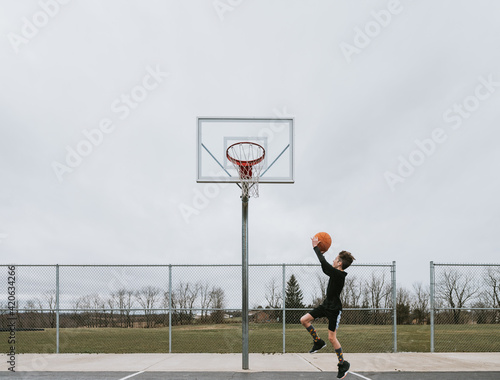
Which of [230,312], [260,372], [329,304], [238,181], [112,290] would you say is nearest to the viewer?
[329,304]

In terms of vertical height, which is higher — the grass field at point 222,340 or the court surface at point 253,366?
the court surface at point 253,366

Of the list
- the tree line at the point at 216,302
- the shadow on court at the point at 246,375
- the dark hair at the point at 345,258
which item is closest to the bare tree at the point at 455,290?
the tree line at the point at 216,302

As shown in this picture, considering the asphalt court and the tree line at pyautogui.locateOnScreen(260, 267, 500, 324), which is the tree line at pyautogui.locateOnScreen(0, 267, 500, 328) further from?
the asphalt court

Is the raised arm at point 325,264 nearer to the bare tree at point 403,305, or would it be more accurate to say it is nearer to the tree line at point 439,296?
the tree line at point 439,296

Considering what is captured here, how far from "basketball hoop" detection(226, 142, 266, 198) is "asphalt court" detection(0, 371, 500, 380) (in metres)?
3.67

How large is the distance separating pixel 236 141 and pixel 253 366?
5.02 metres

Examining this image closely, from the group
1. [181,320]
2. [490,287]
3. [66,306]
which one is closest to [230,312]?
[181,320]

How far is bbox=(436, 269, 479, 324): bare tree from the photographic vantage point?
13266 millimetres

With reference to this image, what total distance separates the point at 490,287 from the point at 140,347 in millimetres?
11124

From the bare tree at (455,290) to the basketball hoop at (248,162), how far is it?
23.9 feet

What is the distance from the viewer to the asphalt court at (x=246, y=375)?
822 cm

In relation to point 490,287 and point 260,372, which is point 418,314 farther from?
point 260,372

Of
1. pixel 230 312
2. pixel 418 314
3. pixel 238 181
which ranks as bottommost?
pixel 418 314

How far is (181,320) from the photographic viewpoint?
1441 centimetres
